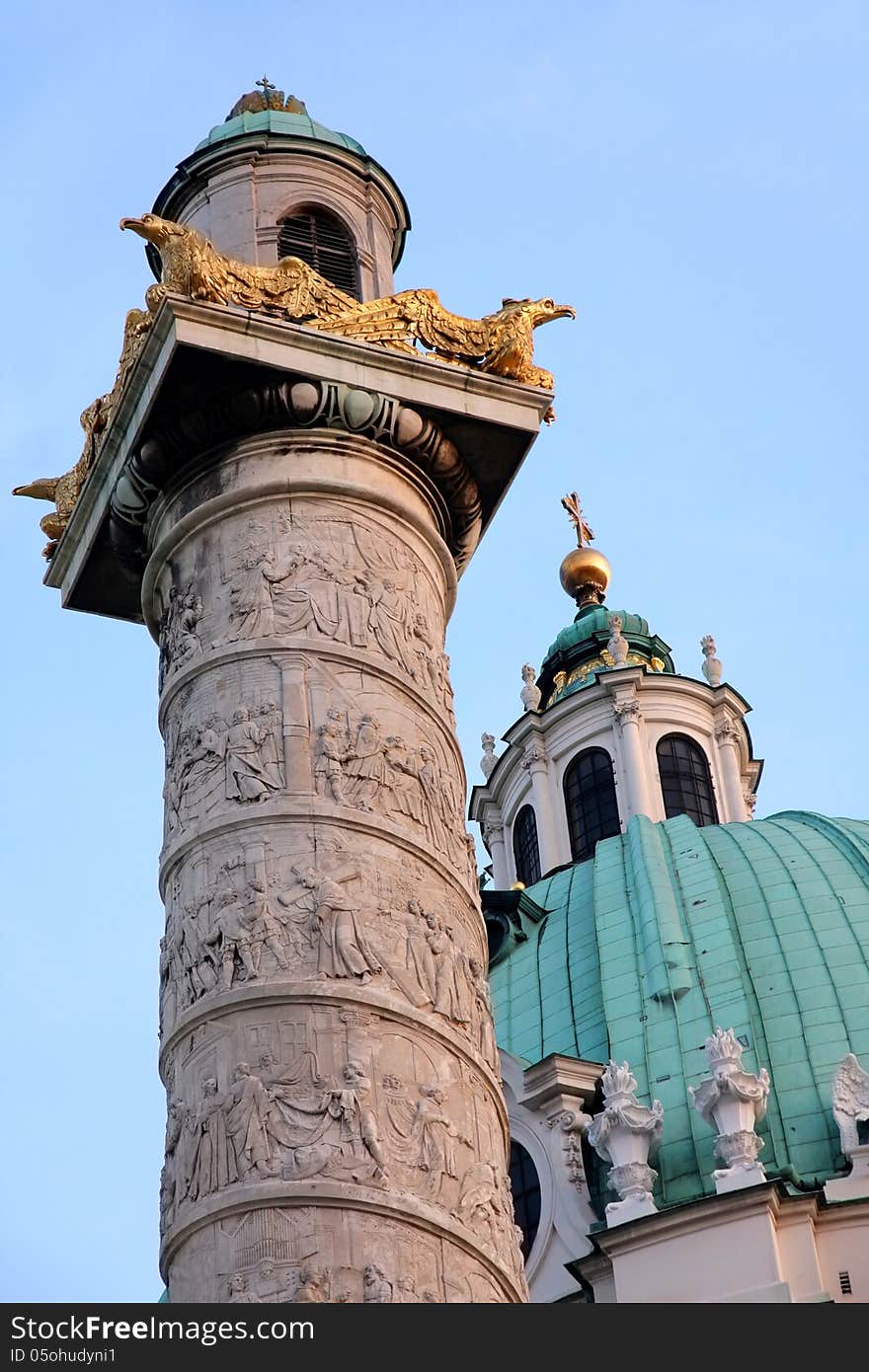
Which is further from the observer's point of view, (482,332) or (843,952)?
(843,952)

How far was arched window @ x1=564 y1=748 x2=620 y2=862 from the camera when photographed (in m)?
38.7

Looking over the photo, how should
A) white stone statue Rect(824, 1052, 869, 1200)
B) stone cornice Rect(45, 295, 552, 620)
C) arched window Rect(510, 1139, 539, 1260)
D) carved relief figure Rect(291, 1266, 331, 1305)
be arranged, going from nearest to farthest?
carved relief figure Rect(291, 1266, 331, 1305), stone cornice Rect(45, 295, 552, 620), white stone statue Rect(824, 1052, 869, 1200), arched window Rect(510, 1139, 539, 1260)

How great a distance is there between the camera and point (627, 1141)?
1088 inches

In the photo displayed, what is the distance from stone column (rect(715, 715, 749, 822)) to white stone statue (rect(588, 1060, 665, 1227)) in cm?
1162

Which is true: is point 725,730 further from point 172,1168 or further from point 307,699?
point 172,1168

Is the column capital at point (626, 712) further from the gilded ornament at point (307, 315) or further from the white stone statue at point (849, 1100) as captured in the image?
the gilded ornament at point (307, 315)

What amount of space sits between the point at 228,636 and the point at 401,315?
264cm

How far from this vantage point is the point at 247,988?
12305 mm

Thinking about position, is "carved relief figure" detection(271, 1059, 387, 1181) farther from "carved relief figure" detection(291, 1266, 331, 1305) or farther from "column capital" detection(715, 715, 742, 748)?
"column capital" detection(715, 715, 742, 748)

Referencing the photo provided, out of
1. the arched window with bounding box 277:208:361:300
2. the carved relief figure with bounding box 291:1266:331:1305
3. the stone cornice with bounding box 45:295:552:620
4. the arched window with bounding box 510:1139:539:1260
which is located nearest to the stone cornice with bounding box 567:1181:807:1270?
the arched window with bounding box 510:1139:539:1260

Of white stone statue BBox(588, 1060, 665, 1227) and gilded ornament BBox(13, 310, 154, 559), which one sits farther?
white stone statue BBox(588, 1060, 665, 1227)

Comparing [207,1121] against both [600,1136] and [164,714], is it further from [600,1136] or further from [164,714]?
[600,1136]

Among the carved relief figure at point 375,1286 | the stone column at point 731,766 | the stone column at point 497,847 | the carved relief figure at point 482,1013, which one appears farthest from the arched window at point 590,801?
the carved relief figure at point 375,1286

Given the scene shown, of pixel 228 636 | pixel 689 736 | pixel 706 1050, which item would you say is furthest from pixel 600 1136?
pixel 228 636
